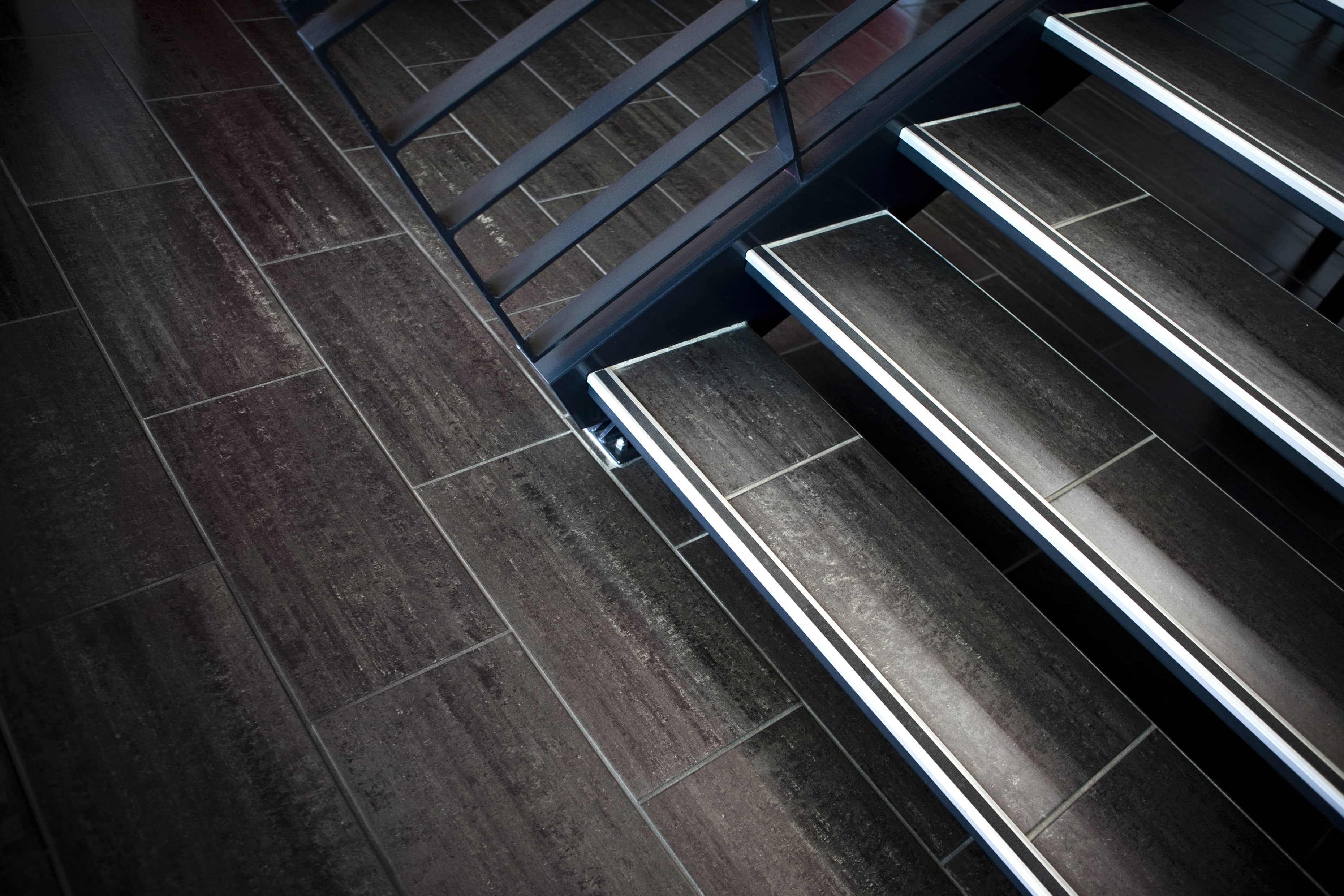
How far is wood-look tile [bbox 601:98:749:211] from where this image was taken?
2.57 m

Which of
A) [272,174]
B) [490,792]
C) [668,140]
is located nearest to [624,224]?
[668,140]

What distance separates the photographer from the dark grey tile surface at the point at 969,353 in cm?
147

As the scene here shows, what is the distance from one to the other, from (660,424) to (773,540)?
297 mm

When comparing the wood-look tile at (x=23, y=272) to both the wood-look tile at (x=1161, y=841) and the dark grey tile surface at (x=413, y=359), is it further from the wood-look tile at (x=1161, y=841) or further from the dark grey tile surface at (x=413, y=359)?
the wood-look tile at (x=1161, y=841)

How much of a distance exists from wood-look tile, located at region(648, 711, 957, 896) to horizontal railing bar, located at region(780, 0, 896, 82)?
107 cm

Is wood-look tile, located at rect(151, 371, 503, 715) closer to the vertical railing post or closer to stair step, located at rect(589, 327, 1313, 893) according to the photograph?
stair step, located at rect(589, 327, 1313, 893)

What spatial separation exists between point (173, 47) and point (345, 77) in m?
0.51

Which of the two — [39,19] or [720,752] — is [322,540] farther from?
[39,19]

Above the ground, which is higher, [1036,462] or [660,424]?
[1036,462]

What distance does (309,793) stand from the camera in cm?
137

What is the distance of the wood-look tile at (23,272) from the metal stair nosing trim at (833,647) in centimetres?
112

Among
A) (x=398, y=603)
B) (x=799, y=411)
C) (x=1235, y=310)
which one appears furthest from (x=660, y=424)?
(x=1235, y=310)

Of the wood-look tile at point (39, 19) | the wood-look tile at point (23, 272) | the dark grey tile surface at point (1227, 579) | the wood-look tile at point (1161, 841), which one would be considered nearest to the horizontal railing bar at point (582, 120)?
the dark grey tile surface at point (1227, 579)

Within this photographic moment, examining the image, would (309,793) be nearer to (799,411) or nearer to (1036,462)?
(799,411)
